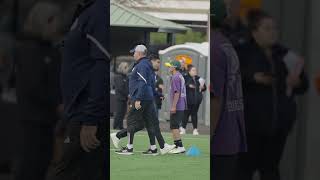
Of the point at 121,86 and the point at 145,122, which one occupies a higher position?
the point at 121,86

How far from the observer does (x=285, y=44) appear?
2799 mm

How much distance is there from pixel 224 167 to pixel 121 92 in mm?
622

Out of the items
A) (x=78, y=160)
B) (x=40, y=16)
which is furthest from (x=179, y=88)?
(x=40, y=16)

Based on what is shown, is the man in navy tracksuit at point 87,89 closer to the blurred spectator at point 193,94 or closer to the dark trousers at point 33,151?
the dark trousers at point 33,151

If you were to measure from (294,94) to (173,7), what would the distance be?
0.71 m

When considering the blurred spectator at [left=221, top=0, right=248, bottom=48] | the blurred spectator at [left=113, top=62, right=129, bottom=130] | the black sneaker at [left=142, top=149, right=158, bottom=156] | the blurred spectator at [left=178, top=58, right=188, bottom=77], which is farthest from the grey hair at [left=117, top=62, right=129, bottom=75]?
the blurred spectator at [left=221, top=0, right=248, bottom=48]

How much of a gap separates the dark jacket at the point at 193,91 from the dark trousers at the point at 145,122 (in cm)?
18

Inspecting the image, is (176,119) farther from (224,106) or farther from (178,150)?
(224,106)

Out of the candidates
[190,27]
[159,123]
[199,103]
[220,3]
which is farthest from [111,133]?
[220,3]

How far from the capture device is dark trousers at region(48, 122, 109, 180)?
2.84 m

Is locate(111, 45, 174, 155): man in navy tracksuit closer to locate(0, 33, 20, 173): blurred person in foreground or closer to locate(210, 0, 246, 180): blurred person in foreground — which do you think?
locate(210, 0, 246, 180): blurred person in foreground

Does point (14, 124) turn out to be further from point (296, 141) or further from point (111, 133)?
point (296, 141)

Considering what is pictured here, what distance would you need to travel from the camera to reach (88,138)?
2838 millimetres

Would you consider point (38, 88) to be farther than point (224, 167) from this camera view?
No
